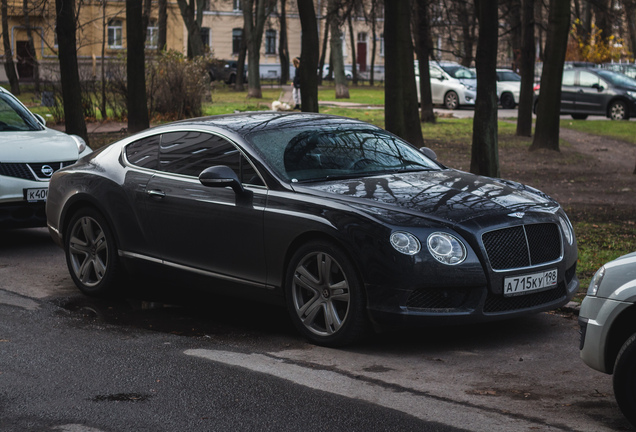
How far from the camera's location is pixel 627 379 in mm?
4684

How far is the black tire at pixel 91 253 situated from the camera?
808 cm

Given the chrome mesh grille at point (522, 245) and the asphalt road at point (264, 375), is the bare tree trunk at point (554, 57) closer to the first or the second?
the asphalt road at point (264, 375)

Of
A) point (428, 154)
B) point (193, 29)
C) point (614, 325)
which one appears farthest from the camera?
point (193, 29)

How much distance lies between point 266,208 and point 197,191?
0.77 metres

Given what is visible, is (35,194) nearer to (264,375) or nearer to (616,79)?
(264,375)

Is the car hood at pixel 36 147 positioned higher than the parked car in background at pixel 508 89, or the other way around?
the parked car in background at pixel 508 89

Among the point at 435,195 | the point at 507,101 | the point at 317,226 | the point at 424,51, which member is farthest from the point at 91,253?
the point at 507,101

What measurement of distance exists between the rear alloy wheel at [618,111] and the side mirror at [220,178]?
90.9 feet

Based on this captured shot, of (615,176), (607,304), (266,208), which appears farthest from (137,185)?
(615,176)

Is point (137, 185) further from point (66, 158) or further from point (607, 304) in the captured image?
point (607, 304)

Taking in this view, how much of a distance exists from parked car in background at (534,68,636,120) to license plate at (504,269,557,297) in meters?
27.3

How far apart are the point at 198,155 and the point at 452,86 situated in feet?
107

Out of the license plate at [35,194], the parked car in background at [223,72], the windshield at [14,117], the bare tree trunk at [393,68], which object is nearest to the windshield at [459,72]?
the parked car in background at [223,72]

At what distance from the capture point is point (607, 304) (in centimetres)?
490
